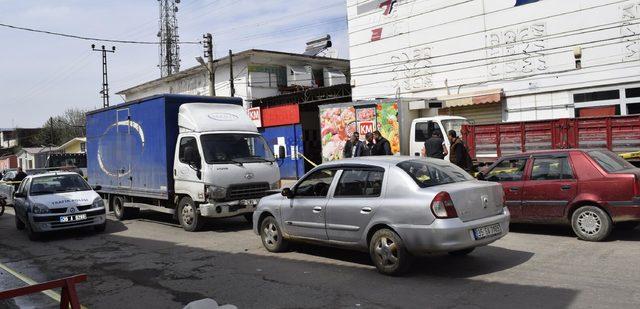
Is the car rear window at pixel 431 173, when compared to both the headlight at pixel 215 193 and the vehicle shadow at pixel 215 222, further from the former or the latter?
the vehicle shadow at pixel 215 222

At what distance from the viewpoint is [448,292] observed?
5711mm

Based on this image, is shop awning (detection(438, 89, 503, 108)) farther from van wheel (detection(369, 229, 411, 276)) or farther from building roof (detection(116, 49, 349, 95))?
building roof (detection(116, 49, 349, 95))

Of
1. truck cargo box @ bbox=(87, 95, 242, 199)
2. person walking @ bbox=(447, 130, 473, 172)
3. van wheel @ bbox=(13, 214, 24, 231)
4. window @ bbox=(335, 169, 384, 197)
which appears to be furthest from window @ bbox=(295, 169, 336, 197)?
van wheel @ bbox=(13, 214, 24, 231)

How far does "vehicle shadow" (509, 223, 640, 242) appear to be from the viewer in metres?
8.20

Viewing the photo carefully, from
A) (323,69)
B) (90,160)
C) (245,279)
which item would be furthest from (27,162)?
(245,279)

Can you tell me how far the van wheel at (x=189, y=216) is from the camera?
36.4 ft

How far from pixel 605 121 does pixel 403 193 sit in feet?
24.7

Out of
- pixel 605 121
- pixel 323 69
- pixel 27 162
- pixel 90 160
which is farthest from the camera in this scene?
pixel 27 162

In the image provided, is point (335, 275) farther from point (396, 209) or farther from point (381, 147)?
point (381, 147)

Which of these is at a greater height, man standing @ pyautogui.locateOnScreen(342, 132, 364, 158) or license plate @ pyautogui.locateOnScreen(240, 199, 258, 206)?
man standing @ pyautogui.locateOnScreen(342, 132, 364, 158)

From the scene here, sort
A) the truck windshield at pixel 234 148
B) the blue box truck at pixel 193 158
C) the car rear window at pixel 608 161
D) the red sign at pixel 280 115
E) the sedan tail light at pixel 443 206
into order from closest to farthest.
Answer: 1. the sedan tail light at pixel 443 206
2. the car rear window at pixel 608 161
3. the blue box truck at pixel 193 158
4. the truck windshield at pixel 234 148
5. the red sign at pixel 280 115

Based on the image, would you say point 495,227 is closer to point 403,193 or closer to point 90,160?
point 403,193

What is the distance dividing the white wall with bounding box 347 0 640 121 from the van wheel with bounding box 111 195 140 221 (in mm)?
12809

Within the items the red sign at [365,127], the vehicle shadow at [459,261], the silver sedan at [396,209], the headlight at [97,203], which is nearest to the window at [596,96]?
the red sign at [365,127]
